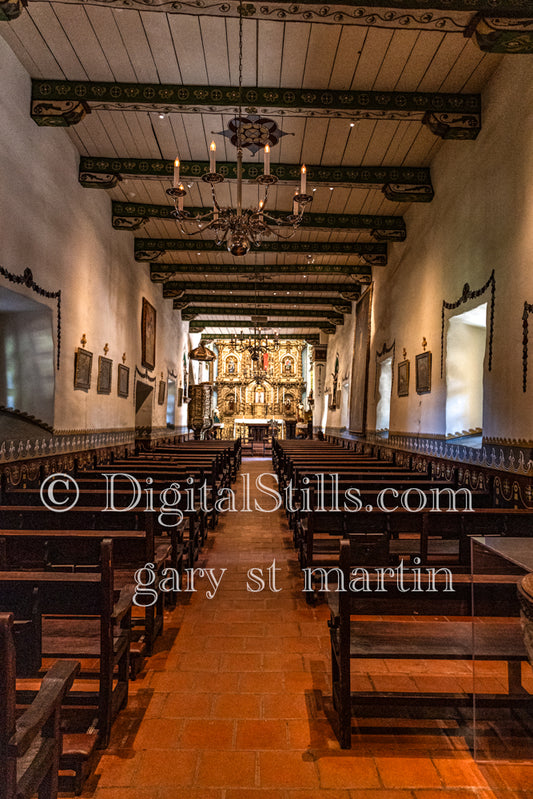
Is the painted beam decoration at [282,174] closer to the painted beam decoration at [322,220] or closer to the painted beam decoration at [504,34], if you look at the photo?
the painted beam decoration at [322,220]

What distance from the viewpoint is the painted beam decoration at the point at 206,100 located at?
5.96 meters

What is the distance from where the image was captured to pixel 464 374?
7.21 metres

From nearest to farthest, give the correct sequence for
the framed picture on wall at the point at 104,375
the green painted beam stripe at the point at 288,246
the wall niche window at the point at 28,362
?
the wall niche window at the point at 28,362, the framed picture on wall at the point at 104,375, the green painted beam stripe at the point at 288,246

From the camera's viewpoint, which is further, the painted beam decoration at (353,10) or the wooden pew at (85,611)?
the painted beam decoration at (353,10)

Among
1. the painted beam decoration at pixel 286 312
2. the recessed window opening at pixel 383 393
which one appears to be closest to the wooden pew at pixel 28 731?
the recessed window opening at pixel 383 393


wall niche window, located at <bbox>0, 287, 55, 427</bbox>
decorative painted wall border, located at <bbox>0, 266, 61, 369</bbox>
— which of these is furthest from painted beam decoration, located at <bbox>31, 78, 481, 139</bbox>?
wall niche window, located at <bbox>0, 287, 55, 427</bbox>

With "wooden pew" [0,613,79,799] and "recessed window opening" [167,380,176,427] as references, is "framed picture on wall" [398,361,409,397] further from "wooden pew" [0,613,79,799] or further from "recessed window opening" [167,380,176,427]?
"recessed window opening" [167,380,176,427]

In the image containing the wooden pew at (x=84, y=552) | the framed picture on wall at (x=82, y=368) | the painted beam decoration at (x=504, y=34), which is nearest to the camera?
the wooden pew at (x=84, y=552)

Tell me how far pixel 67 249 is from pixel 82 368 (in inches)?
69.4

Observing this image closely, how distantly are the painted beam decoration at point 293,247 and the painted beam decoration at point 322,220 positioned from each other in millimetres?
1271

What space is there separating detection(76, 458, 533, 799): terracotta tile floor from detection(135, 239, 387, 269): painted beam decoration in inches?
345

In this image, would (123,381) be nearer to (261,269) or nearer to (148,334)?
(148,334)

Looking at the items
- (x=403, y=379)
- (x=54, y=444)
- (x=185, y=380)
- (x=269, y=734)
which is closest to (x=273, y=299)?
(x=185, y=380)

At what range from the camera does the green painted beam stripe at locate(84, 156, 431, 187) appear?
7.74 m
